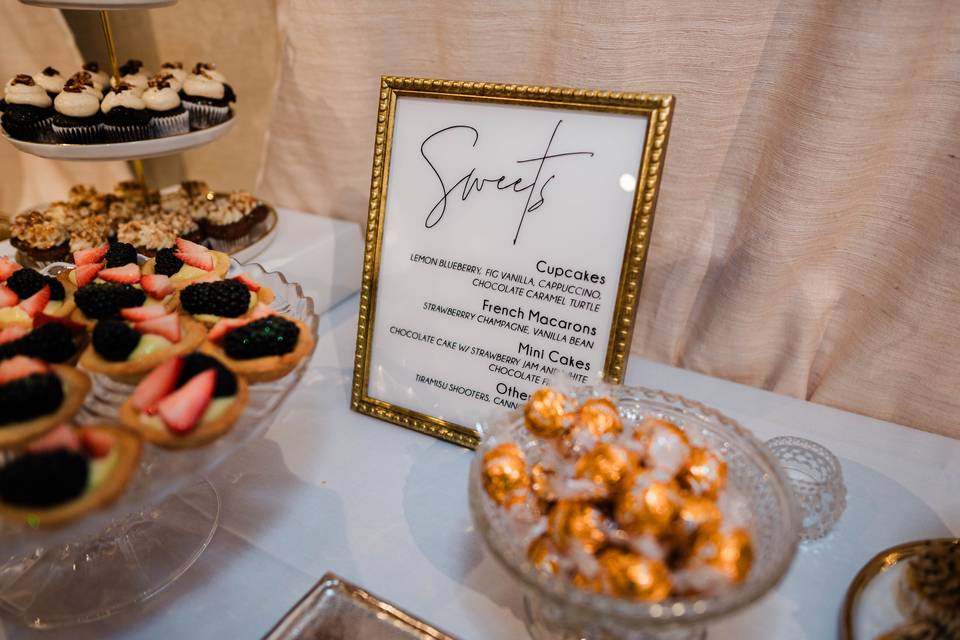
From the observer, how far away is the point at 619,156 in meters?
0.73

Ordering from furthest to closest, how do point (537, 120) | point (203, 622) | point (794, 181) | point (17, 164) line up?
point (17, 164), point (794, 181), point (537, 120), point (203, 622)

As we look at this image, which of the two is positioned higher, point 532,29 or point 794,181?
point 532,29

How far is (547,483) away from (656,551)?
13 cm

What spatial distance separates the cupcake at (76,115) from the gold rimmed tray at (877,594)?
4.51 ft

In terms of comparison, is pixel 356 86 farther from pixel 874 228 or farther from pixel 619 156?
pixel 874 228

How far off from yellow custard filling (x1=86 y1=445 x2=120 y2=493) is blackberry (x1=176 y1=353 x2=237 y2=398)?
3.6 inches

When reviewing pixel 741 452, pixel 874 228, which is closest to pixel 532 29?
pixel 874 228

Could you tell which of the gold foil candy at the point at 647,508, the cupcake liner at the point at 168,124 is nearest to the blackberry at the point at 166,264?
the cupcake liner at the point at 168,124

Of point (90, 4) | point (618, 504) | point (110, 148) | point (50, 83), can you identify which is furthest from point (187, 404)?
point (50, 83)

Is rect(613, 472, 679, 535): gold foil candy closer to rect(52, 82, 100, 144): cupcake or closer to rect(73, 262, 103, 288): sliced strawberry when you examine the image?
rect(73, 262, 103, 288): sliced strawberry

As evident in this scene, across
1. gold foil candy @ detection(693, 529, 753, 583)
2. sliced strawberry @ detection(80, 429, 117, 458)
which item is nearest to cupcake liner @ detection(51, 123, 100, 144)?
sliced strawberry @ detection(80, 429, 117, 458)

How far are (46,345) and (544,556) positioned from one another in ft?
1.86

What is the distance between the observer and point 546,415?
64 cm

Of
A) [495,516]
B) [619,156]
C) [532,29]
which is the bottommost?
[495,516]
